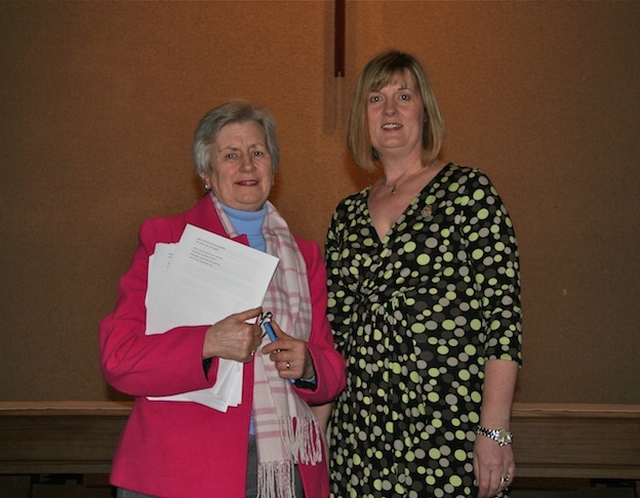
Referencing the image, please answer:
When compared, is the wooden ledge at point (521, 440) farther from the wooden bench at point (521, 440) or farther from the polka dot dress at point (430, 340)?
the polka dot dress at point (430, 340)

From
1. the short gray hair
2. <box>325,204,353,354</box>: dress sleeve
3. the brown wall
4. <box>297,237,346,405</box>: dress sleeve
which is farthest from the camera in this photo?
the brown wall

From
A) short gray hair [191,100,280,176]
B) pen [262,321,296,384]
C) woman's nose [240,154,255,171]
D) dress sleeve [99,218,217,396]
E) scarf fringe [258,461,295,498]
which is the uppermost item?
short gray hair [191,100,280,176]

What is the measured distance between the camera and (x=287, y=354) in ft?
6.75

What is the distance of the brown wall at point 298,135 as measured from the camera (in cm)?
397

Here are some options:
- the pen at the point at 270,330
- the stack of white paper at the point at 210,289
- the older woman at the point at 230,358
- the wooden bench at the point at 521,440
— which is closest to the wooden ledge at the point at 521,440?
the wooden bench at the point at 521,440

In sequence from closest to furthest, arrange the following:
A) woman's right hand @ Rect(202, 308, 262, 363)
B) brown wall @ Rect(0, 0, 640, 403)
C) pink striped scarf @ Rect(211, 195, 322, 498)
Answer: woman's right hand @ Rect(202, 308, 262, 363)
pink striped scarf @ Rect(211, 195, 322, 498)
brown wall @ Rect(0, 0, 640, 403)

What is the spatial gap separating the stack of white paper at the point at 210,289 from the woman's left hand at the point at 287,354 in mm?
97

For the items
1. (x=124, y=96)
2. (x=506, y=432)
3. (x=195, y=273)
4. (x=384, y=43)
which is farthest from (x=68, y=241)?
(x=506, y=432)

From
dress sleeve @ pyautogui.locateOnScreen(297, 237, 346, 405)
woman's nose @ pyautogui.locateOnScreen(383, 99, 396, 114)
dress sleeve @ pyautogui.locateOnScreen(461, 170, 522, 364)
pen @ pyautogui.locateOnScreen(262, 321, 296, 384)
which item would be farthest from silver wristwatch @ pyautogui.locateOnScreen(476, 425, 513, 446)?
woman's nose @ pyautogui.locateOnScreen(383, 99, 396, 114)

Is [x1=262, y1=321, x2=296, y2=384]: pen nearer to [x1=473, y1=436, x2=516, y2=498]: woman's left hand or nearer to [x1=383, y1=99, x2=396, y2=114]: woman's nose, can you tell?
[x1=473, y1=436, x2=516, y2=498]: woman's left hand

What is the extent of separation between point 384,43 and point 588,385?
2013 millimetres

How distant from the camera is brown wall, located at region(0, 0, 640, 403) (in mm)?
3971

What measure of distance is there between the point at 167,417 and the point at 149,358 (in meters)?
0.18

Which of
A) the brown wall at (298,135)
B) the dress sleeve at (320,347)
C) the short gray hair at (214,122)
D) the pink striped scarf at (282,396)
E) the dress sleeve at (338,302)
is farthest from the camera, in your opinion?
the brown wall at (298,135)
